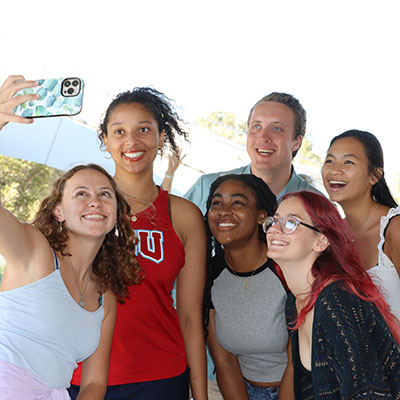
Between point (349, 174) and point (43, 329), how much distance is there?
61.9 inches

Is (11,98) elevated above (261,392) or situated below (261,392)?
above

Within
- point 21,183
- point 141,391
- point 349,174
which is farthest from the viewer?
point 21,183

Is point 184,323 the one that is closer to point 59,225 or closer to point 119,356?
point 119,356

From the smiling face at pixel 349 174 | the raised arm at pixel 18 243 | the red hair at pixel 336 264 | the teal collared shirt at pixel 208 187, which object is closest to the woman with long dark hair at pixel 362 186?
the smiling face at pixel 349 174

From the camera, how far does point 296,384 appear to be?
193 centimetres

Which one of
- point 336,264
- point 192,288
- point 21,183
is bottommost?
point 21,183

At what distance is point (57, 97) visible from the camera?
1853mm

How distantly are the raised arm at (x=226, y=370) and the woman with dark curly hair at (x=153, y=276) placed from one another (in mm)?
190

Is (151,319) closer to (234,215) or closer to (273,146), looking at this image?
(234,215)

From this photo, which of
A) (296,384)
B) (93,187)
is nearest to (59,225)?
(93,187)

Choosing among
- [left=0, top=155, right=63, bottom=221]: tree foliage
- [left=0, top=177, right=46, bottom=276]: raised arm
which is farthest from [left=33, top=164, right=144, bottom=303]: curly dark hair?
[left=0, top=155, right=63, bottom=221]: tree foliage

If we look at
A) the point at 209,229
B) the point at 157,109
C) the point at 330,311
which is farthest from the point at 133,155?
the point at 330,311

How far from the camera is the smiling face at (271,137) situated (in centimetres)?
298

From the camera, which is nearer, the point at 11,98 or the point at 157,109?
the point at 11,98
